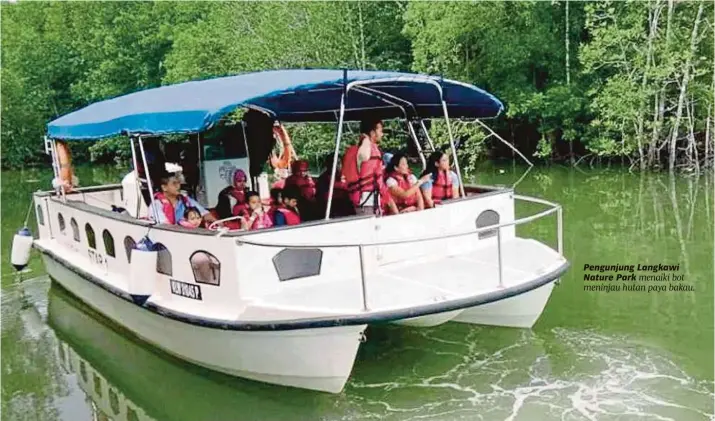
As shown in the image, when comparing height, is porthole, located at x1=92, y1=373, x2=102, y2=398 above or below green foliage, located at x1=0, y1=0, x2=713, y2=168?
below

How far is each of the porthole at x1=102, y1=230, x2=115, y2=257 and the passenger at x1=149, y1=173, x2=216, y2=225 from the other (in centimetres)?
98

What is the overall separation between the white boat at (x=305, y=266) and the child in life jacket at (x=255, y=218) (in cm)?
59

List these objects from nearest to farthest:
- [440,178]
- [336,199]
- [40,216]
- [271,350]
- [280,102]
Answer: [271,350]
[336,199]
[440,178]
[280,102]
[40,216]

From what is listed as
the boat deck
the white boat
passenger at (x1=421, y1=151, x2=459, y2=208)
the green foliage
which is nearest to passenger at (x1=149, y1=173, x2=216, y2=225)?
the white boat

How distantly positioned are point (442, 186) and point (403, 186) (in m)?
0.67

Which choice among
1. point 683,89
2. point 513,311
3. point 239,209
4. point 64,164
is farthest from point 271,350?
point 683,89

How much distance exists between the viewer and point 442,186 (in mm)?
7809

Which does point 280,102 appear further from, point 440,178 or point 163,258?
point 163,258

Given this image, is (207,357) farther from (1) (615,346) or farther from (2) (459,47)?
(2) (459,47)

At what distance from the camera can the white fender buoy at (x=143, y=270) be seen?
21.8 feet

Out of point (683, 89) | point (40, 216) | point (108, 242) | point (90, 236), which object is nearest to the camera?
point (108, 242)

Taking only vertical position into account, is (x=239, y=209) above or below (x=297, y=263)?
above

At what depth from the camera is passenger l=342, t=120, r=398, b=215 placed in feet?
23.5

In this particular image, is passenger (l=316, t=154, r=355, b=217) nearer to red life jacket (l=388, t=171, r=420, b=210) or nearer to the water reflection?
red life jacket (l=388, t=171, r=420, b=210)
